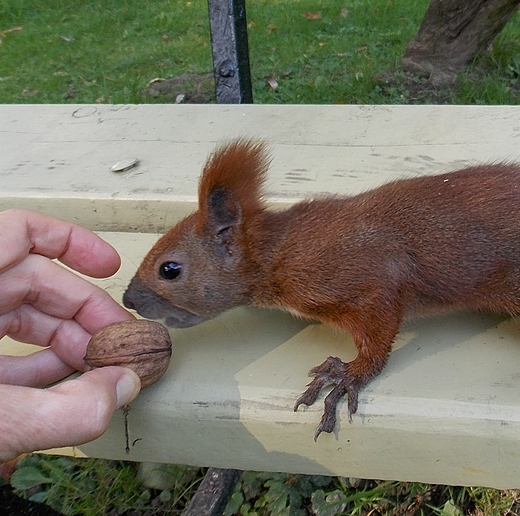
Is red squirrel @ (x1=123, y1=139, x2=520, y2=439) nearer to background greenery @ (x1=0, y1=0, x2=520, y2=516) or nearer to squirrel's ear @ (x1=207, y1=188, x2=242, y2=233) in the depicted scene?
squirrel's ear @ (x1=207, y1=188, x2=242, y2=233)

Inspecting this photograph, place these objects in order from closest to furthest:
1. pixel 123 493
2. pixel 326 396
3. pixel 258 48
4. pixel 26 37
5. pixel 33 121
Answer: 1. pixel 326 396
2. pixel 123 493
3. pixel 33 121
4. pixel 258 48
5. pixel 26 37

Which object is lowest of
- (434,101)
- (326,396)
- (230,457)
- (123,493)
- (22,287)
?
(123,493)

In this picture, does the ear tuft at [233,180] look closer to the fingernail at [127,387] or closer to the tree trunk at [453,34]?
the fingernail at [127,387]

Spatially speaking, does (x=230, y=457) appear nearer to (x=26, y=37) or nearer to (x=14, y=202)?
(x=14, y=202)

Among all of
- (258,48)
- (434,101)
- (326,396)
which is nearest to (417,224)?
(326,396)

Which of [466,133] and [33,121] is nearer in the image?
[466,133]

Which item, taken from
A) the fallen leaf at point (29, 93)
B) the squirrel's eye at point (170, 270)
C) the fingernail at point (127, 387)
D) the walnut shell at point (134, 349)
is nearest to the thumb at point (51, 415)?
the fingernail at point (127, 387)
